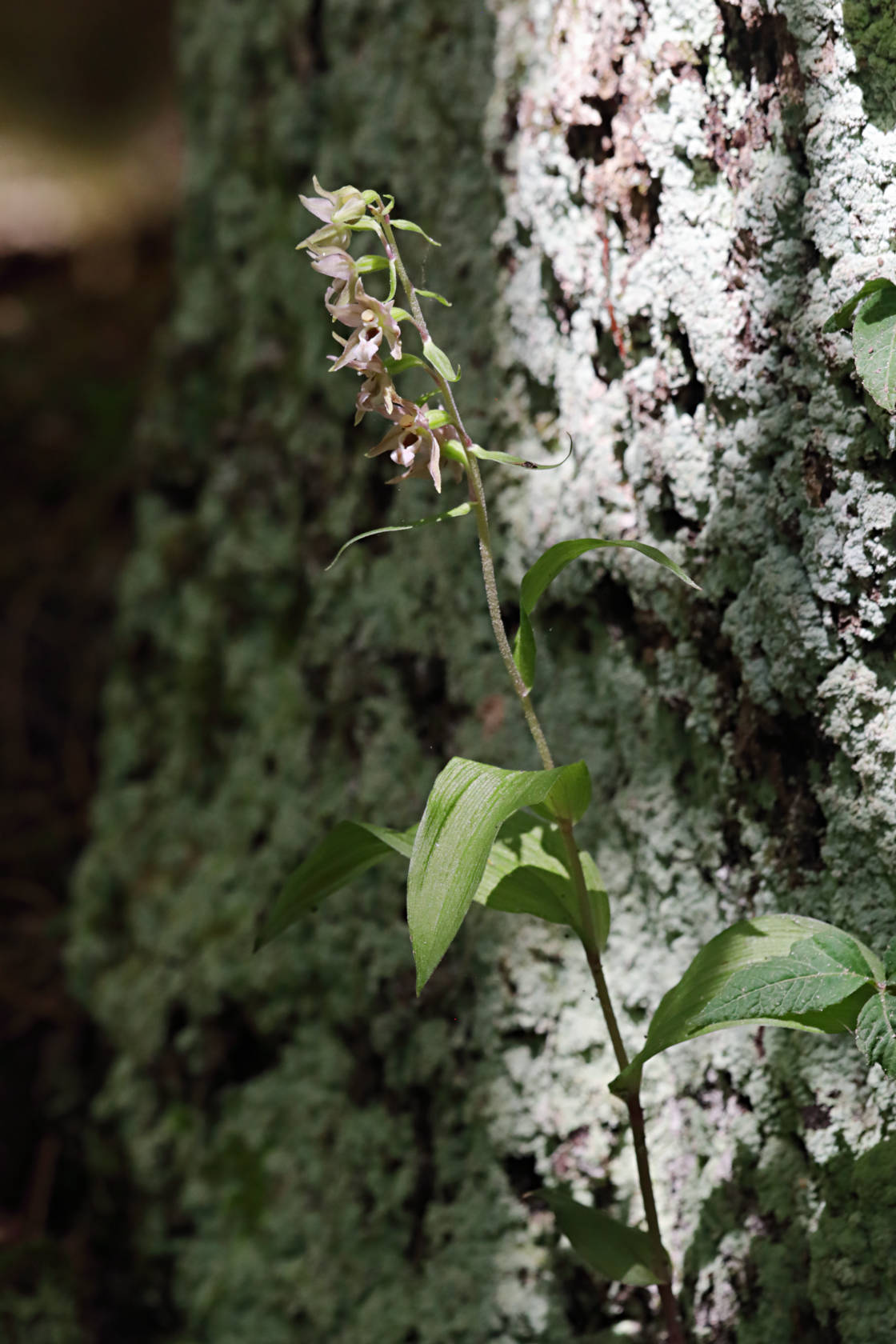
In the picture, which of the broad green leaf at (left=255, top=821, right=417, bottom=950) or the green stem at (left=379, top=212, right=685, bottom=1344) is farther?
the broad green leaf at (left=255, top=821, right=417, bottom=950)

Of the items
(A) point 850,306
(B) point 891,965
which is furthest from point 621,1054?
(A) point 850,306

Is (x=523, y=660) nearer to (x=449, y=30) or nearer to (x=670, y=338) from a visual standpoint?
(x=670, y=338)

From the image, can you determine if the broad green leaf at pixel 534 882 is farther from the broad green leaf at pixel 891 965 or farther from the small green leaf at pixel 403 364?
the small green leaf at pixel 403 364

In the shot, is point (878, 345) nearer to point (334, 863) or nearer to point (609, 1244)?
point (334, 863)

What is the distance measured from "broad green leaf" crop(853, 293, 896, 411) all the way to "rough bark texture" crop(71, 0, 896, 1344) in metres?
0.04

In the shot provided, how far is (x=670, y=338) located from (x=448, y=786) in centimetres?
47

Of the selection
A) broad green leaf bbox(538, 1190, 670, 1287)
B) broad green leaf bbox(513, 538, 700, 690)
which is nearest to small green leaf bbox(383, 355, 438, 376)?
broad green leaf bbox(513, 538, 700, 690)

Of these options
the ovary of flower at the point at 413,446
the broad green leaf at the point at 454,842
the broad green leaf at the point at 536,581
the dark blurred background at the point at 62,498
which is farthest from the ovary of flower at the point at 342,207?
the dark blurred background at the point at 62,498

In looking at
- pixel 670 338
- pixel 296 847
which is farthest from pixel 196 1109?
pixel 670 338

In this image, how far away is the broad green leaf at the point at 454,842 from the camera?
0.66 m

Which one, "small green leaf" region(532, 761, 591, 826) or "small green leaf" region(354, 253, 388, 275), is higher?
"small green leaf" region(354, 253, 388, 275)

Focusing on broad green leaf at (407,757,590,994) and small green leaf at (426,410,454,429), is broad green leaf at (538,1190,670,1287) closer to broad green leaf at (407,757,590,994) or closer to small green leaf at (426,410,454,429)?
broad green leaf at (407,757,590,994)

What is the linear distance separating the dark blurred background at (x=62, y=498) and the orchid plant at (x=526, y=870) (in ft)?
3.06

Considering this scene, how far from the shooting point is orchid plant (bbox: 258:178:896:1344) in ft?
2.18
